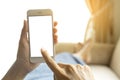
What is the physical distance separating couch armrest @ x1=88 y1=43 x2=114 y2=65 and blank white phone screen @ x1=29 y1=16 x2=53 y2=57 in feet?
3.71

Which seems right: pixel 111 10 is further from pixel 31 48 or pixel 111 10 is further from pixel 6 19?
pixel 31 48

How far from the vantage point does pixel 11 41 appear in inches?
70.9

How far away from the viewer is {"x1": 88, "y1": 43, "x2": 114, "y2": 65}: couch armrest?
2.10 m

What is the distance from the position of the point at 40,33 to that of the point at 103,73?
923mm

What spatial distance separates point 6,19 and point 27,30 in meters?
0.78

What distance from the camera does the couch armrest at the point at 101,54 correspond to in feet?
6.88

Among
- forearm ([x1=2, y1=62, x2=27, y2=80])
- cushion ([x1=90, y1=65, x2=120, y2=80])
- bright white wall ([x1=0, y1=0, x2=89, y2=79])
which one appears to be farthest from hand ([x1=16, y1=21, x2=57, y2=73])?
cushion ([x1=90, y1=65, x2=120, y2=80])

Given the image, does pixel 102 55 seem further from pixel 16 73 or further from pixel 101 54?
pixel 16 73

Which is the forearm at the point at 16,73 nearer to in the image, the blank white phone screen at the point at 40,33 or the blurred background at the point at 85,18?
the blank white phone screen at the point at 40,33

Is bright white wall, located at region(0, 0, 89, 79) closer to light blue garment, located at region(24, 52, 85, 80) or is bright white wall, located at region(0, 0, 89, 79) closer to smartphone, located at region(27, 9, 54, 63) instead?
light blue garment, located at region(24, 52, 85, 80)

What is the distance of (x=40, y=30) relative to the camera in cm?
103

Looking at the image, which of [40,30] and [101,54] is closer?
[40,30]

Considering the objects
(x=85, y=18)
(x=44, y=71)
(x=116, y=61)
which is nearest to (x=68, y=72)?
(x=44, y=71)

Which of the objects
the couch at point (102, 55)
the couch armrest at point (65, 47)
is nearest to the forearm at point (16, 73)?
the couch at point (102, 55)
